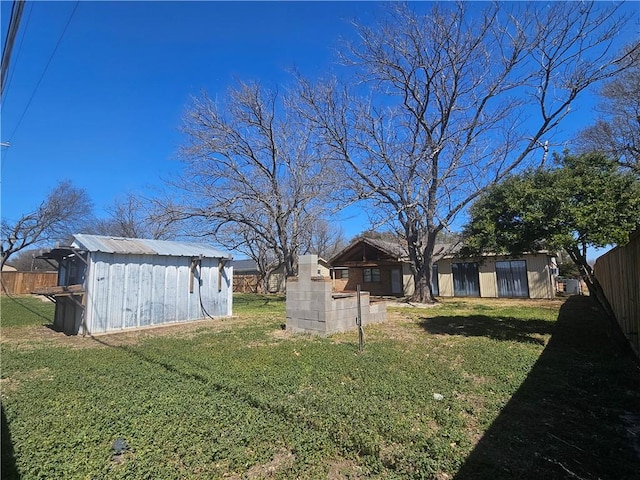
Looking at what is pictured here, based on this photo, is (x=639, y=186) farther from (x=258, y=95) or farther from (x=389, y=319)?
(x=258, y=95)

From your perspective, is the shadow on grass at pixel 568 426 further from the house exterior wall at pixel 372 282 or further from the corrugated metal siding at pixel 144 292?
the house exterior wall at pixel 372 282

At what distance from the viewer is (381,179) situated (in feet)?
52.2

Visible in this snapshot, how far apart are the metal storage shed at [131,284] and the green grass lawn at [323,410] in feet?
7.40

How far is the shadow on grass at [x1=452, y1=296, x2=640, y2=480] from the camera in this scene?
268 cm

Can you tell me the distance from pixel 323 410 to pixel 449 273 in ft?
63.5

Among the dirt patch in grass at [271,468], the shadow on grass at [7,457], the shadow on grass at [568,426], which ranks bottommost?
the dirt patch in grass at [271,468]

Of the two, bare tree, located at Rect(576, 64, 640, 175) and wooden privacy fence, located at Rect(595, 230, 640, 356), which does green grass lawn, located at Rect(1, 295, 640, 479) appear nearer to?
wooden privacy fence, located at Rect(595, 230, 640, 356)

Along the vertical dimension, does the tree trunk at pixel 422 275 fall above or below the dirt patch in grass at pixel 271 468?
above

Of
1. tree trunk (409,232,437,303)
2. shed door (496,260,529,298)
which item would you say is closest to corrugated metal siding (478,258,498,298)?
shed door (496,260,529,298)

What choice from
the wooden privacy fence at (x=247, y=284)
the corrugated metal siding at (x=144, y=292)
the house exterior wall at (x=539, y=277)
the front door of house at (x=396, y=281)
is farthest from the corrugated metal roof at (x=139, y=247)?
the wooden privacy fence at (x=247, y=284)

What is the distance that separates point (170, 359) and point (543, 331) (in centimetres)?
832

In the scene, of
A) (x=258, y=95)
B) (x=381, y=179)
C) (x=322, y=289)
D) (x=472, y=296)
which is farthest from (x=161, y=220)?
(x=472, y=296)

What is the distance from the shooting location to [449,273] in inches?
845

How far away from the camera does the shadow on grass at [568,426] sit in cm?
268
